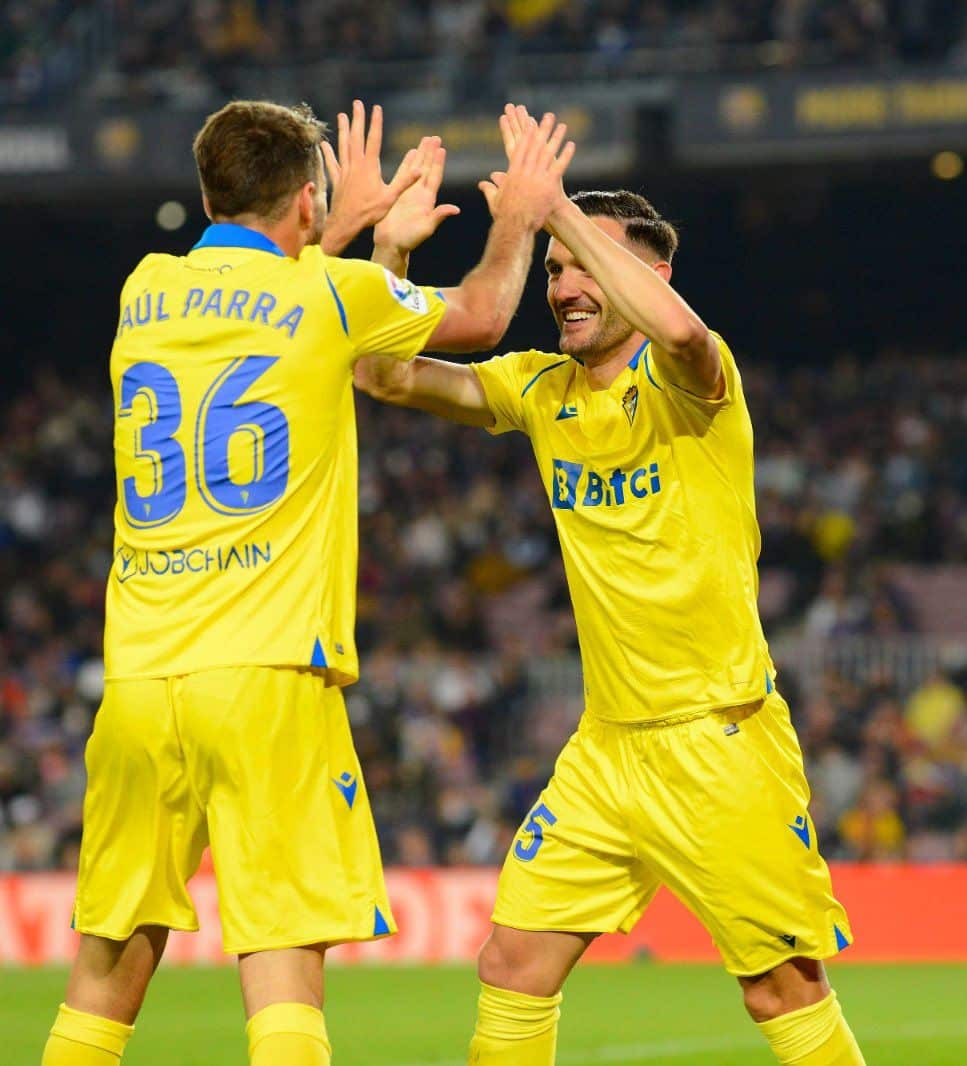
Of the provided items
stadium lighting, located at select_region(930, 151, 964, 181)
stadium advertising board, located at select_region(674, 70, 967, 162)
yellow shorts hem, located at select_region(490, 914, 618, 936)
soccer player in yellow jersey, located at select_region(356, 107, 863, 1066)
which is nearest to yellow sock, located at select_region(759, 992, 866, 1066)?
soccer player in yellow jersey, located at select_region(356, 107, 863, 1066)

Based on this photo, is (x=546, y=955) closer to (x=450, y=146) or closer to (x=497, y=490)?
(x=450, y=146)

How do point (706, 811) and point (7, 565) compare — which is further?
point (7, 565)

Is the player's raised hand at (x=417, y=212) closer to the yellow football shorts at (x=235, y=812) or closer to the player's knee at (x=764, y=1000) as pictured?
the yellow football shorts at (x=235, y=812)

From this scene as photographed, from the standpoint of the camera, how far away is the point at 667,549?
5.52 metres

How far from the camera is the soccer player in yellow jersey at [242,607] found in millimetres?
4574

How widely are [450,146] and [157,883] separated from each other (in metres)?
15.8

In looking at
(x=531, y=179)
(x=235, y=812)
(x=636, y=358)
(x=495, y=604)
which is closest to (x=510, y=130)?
(x=531, y=179)

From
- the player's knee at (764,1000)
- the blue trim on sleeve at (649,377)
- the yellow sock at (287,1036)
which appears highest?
the blue trim on sleeve at (649,377)

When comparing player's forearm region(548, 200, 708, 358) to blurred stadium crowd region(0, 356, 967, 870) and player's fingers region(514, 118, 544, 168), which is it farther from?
blurred stadium crowd region(0, 356, 967, 870)

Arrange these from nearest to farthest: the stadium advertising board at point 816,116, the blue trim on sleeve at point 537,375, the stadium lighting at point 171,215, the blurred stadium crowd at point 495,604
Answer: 1. the blue trim on sleeve at point 537,375
2. the blurred stadium crowd at point 495,604
3. the stadium advertising board at point 816,116
4. the stadium lighting at point 171,215

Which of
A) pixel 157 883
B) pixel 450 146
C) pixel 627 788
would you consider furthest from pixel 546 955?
pixel 450 146

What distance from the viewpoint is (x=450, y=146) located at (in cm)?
1981

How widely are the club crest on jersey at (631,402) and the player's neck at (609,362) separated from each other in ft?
0.34

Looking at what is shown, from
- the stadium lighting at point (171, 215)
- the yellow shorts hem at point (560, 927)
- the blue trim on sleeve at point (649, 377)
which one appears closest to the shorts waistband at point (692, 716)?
the yellow shorts hem at point (560, 927)
